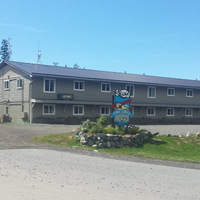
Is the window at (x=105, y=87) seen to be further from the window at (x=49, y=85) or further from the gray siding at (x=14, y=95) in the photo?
the gray siding at (x=14, y=95)

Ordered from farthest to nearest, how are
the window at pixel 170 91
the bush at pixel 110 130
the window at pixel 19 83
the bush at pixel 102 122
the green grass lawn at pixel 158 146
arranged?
the window at pixel 170 91 < the window at pixel 19 83 < the bush at pixel 102 122 < the bush at pixel 110 130 < the green grass lawn at pixel 158 146

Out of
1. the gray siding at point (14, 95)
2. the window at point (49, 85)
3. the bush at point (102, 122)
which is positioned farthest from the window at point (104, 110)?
the bush at point (102, 122)

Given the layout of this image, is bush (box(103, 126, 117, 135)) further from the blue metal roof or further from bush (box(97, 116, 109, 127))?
the blue metal roof

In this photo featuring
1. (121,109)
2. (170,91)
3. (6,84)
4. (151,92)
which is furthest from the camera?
(170,91)

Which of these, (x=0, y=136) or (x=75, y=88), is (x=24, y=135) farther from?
(x=75, y=88)

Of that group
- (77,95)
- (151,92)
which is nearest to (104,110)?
(77,95)

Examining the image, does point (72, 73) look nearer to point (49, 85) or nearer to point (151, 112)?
point (49, 85)

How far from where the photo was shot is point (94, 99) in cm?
4181

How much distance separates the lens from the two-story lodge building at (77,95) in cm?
3784

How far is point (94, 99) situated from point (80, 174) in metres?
31.9

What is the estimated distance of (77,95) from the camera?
133 feet

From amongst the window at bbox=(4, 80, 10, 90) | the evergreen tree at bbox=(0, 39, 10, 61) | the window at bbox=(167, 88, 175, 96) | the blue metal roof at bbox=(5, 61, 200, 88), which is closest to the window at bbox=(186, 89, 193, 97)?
the blue metal roof at bbox=(5, 61, 200, 88)

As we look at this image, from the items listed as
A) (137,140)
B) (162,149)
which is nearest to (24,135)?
(137,140)

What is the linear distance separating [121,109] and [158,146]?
3.35 metres
